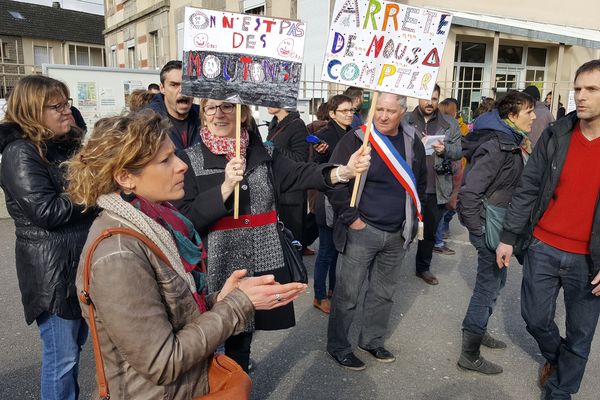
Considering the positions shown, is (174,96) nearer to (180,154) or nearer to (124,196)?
(180,154)

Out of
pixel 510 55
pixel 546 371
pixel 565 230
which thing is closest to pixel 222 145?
pixel 565 230

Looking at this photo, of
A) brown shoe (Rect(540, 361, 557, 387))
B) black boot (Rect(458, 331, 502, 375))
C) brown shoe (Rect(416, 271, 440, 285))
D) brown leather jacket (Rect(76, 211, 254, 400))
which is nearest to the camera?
brown leather jacket (Rect(76, 211, 254, 400))

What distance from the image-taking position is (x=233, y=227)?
2.48m

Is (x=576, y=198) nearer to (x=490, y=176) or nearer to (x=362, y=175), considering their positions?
(x=490, y=176)

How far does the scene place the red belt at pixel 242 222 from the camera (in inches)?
97.3

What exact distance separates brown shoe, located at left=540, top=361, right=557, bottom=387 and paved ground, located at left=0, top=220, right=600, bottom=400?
0.09 m

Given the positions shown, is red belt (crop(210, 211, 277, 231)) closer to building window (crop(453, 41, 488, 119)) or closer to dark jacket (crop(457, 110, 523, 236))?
dark jacket (crop(457, 110, 523, 236))

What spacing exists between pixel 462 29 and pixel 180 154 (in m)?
11.2

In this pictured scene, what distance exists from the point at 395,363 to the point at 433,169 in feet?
8.31

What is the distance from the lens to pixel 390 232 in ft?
11.5

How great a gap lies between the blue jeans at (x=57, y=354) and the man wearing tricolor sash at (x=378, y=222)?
180cm

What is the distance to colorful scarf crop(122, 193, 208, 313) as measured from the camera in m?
1.72

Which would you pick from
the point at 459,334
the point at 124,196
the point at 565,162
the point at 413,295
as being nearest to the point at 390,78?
the point at 565,162

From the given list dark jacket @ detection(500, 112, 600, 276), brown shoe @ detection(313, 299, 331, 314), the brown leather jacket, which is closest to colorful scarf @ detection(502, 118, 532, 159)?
dark jacket @ detection(500, 112, 600, 276)
